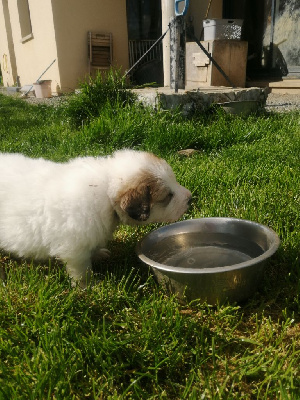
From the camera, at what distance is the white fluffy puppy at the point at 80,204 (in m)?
2.31

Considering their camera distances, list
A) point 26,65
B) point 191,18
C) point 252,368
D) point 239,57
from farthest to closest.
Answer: point 26,65 < point 191,18 < point 239,57 < point 252,368

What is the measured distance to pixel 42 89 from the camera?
11.9m

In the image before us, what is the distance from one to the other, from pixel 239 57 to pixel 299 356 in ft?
26.6

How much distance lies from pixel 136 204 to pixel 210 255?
64 cm

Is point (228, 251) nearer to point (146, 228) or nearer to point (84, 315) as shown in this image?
point (146, 228)

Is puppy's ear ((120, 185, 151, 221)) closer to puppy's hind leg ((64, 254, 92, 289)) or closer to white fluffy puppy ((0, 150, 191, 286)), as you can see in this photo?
white fluffy puppy ((0, 150, 191, 286))

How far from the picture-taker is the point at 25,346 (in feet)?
6.06

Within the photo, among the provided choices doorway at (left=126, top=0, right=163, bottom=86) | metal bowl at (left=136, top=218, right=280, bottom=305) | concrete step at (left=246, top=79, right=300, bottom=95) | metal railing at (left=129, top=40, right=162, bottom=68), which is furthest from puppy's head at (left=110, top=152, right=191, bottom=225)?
metal railing at (left=129, top=40, right=162, bottom=68)

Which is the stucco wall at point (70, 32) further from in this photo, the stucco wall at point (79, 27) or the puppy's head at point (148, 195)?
the puppy's head at point (148, 195)

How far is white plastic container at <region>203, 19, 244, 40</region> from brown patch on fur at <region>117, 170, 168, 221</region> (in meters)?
7.10

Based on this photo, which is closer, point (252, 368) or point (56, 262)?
point (252, 368)

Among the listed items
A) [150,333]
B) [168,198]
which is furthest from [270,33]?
[150,333]

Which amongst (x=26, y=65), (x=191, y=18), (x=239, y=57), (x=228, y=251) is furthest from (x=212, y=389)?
(x=26, y=65)

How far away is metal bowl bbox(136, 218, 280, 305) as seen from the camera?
1.98 metres
